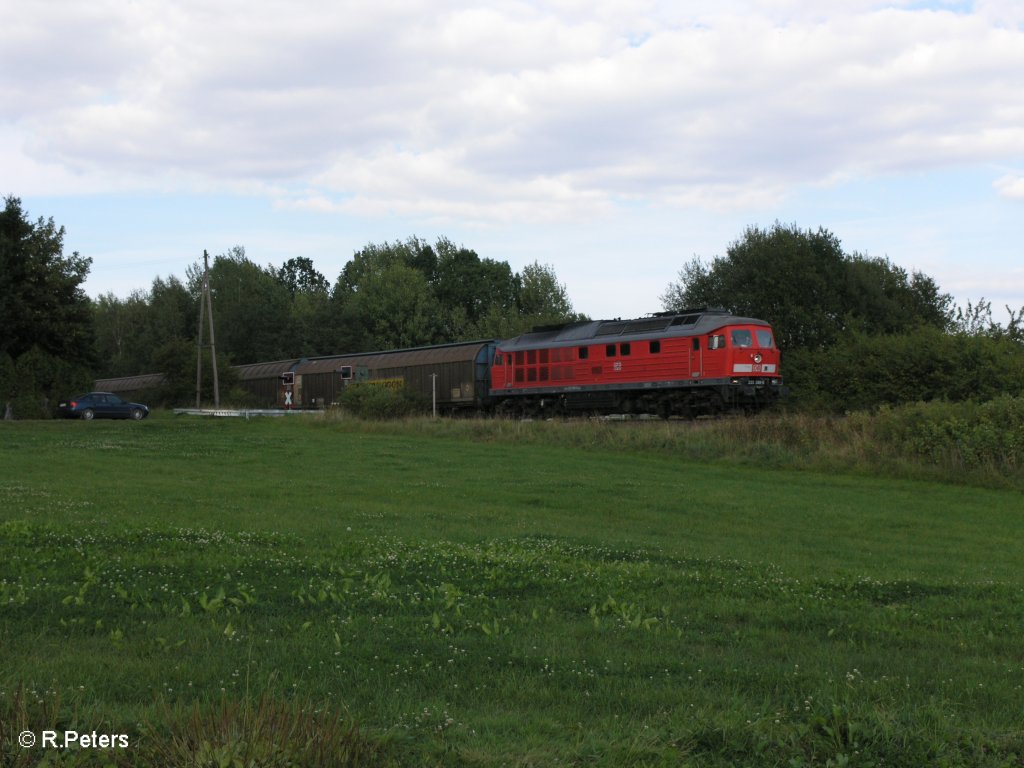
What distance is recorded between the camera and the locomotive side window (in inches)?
1462

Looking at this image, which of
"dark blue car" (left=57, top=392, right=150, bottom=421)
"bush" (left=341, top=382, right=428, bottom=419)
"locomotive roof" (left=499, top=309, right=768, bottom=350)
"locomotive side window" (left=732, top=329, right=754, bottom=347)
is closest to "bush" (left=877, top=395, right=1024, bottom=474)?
"locomotive side window" (left=732, top=329, right=754, bottom=347)

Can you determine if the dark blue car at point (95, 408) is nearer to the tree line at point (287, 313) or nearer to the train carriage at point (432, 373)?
the tree line at point (287, 313)

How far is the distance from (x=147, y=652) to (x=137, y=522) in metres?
6.67

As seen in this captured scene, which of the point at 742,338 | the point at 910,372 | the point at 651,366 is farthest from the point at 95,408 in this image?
the point at 910,372

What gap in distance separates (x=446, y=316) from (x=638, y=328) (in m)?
57.5

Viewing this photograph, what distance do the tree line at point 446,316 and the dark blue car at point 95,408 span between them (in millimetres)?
1342

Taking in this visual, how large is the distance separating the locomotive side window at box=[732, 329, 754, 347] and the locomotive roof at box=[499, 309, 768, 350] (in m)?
0.44

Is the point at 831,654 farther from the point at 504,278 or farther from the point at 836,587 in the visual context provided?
the point at 504,278

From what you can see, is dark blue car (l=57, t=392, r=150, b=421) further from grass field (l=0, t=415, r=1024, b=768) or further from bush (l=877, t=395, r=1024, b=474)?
bush (l=877, t=395, r=1024, b=474)

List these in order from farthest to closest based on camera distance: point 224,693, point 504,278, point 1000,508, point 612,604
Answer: point 504,278
point 1000,508
point 612,604
point 224,693

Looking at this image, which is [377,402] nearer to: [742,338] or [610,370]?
[610,370]

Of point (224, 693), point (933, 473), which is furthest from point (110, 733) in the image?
point (933, 473)

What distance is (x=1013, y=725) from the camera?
5.89 m

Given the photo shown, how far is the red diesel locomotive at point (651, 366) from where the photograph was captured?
37.3 m
